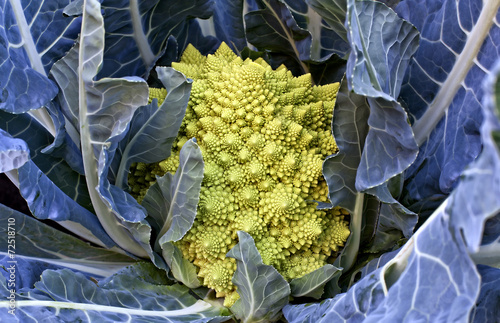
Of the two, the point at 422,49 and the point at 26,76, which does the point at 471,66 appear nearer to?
the point at 422,49

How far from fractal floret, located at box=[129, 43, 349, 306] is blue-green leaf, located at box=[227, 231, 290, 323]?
0.08 metres

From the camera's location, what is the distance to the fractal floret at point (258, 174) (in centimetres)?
130

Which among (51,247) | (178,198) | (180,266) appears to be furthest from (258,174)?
(51,247)

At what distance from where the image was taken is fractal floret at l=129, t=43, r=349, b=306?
4.25 ft

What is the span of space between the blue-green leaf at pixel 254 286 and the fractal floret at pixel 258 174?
8 cm

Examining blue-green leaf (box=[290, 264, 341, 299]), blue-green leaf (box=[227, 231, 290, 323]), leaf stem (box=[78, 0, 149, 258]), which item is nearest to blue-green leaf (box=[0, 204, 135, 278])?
leaf stem (box=[78, 0, 149, 258])

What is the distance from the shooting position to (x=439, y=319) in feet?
2.55

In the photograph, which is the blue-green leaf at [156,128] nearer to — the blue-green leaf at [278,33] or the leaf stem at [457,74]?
the blue-green leaf at [278,33]

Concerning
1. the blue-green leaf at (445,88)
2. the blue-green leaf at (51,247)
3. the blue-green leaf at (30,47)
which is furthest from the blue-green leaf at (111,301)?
the blue-green leaf at (445,88)

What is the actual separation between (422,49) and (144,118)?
91cm

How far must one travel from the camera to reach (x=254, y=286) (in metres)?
1.17

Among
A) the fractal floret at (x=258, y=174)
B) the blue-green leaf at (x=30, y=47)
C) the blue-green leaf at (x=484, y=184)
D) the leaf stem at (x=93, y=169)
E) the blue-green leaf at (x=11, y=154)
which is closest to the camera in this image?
the blue-green leaf at (x=484, y=184)

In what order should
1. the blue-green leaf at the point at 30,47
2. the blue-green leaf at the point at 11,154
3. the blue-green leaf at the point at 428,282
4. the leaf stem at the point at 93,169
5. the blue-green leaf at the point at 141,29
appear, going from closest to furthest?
the blue-green leaf at the point at 428,282, the blue-green leaf at the point at 11,154, the leaf stem at the point at 93,169, the blue-green leaf at the point at 30,47, the blue-green leaf at the point at 141,29

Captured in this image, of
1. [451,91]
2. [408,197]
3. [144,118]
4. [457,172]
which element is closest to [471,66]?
[451,91]
